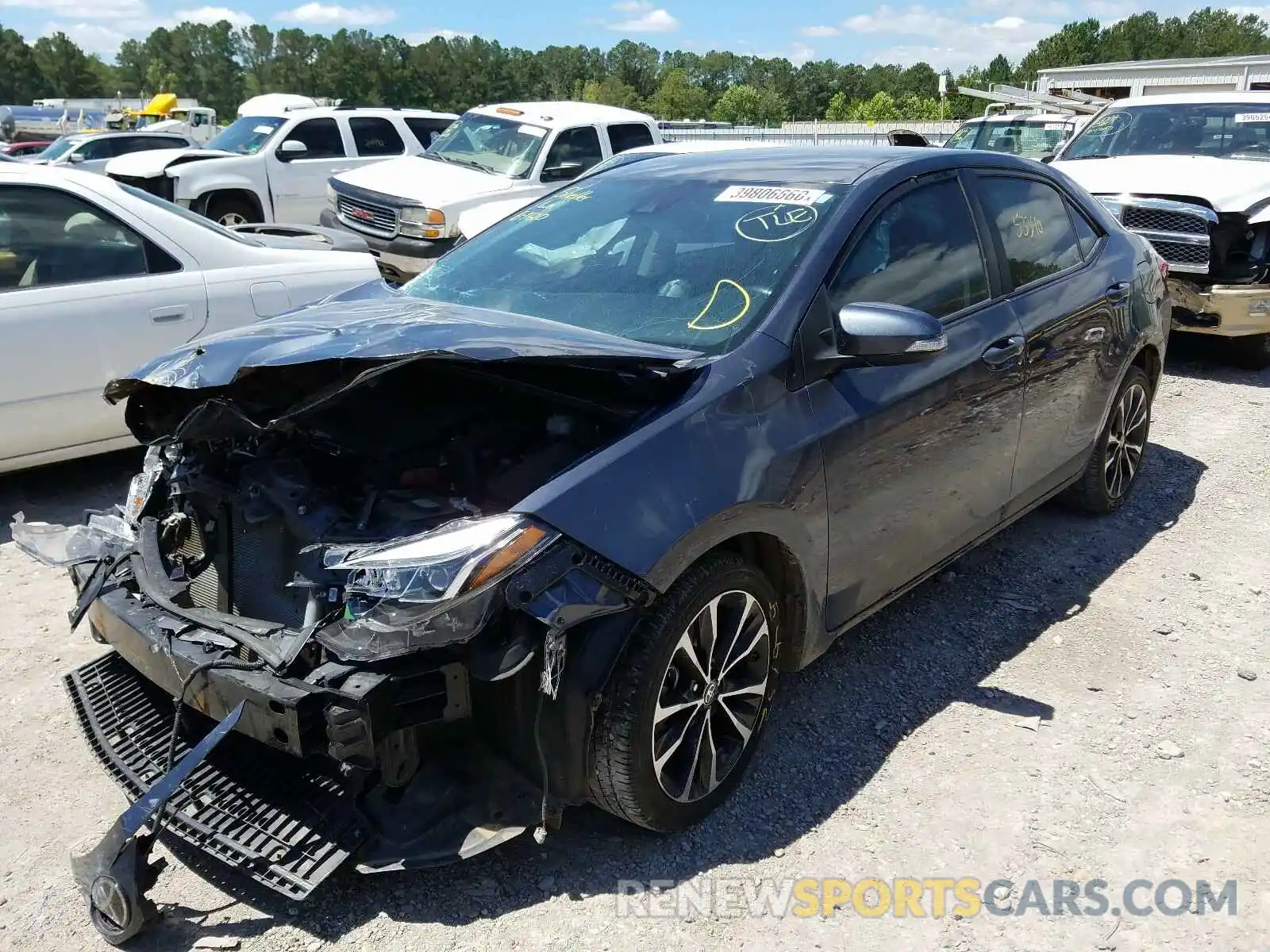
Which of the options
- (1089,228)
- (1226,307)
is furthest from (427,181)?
(1089,228)

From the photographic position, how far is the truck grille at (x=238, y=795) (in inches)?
97.7

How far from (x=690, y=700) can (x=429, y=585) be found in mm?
848

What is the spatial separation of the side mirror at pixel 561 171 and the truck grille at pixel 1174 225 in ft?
18.4

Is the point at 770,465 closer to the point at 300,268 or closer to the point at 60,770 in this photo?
the point at 60,770

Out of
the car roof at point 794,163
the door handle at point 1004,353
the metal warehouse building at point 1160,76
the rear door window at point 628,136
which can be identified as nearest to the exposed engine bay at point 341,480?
the car roof at point 794,163

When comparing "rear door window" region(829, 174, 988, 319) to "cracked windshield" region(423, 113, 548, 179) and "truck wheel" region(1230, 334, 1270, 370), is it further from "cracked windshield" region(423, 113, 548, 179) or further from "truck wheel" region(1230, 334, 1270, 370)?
"cracked windshield" region(423, 113, 548, 179)

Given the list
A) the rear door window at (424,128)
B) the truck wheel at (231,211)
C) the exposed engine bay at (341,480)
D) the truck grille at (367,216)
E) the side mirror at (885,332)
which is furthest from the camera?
the rear door window at (424,128)

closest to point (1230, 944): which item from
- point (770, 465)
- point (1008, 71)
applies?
point (770, 465)

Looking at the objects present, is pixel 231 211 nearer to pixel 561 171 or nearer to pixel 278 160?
pixel 278 160

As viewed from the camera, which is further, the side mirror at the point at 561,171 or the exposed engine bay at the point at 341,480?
the side mirror at the point at 561,171

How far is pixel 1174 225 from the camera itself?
801 cm

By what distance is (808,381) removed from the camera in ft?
10.1

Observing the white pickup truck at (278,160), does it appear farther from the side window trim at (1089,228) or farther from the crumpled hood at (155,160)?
the side window trim at (1089,228)

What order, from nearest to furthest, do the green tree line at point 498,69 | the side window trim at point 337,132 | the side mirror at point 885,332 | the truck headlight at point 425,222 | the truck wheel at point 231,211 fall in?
the side mirror at point 885,332 < the truck headlight at point 425,222 < the truck wheel at point 231,211 < the side window trim at point 337,132 < the green tree line at point 498,69
